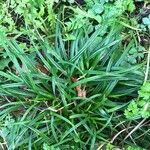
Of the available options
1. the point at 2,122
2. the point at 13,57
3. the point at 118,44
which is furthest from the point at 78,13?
the point at 2,122

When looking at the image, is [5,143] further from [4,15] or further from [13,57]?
[4,15]

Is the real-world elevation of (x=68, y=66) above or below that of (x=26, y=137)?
above

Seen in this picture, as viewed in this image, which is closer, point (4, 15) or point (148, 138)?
point (148, 138)

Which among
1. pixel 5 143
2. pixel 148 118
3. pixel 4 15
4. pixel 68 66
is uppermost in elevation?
pixel 4 15

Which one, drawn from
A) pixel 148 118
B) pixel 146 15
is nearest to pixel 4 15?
pixel 146 15

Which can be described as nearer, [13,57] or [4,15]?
[13,57]

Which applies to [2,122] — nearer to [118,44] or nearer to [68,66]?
[68,66]
